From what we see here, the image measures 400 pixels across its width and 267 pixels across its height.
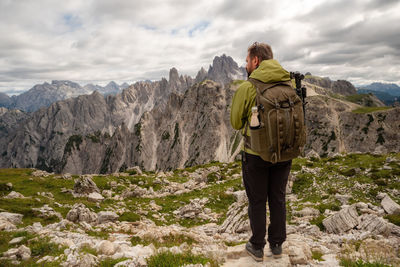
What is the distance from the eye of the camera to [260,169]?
598cm

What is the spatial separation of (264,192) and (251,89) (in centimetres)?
279

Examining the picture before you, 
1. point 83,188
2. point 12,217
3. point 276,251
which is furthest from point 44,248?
point 83,188

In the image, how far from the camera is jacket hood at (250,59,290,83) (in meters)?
5.70

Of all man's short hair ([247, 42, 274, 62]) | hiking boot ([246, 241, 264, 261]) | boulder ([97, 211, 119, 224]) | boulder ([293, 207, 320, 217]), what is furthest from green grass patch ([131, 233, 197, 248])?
boulder ([293, 207, 320, 217])

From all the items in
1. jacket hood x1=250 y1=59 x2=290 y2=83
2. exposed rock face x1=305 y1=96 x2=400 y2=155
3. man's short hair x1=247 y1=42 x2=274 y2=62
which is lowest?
exposed rock face x1=305 y1=96 x2=400 y2=155

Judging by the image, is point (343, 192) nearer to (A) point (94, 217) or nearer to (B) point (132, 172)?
(A) point (94, 217)

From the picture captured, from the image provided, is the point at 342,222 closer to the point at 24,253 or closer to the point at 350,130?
the point at 24,253

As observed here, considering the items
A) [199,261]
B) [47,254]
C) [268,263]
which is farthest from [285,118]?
[47,254]

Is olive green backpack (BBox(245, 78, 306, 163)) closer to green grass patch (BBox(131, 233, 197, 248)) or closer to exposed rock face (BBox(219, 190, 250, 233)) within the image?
green grass patch (BBox(131, 233, 197, 248))

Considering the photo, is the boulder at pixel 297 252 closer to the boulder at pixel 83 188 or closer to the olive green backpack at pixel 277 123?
the olive green backpack at pixel 277 123

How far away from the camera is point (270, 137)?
5.45 meters

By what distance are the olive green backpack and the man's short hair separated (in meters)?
0.98

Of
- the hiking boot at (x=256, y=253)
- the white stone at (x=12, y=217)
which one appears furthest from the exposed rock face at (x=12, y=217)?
the hiking boot at (x=256, y=253)

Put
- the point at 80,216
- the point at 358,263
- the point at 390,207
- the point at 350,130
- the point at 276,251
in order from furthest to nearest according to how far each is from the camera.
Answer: the point at 350,130 → the point at 80,216 → the point at 390,207 → the point at 276,251 → the point at 358,263
